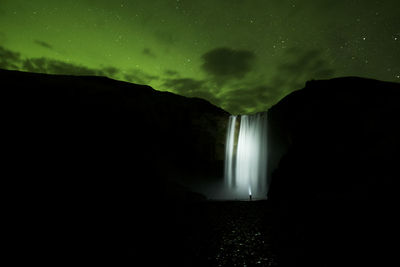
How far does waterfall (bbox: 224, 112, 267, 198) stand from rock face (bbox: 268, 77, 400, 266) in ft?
24.6

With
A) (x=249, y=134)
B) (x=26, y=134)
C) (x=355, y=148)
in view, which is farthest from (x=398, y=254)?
(x=249, y=134)

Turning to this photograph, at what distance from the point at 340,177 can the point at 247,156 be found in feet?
53.3

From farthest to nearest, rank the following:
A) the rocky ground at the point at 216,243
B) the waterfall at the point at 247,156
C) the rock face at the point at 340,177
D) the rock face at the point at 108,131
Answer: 1. the waterfall at the point at 247,156
2. the rock face at the point at 108,131
3. the rock face at the point at 340,177
4. the rocky ground at the point at 216,243

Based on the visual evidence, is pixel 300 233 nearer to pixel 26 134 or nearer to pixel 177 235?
pixel 177 235

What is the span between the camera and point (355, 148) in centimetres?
937

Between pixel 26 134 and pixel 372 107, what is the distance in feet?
72.6

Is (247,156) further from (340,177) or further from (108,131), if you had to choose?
(108,131)

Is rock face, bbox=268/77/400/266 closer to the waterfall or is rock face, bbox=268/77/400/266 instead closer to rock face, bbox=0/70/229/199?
the waterfall

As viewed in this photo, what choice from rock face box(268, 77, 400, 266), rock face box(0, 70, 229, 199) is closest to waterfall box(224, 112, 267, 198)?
rock face box(0, 70, 229, 199)

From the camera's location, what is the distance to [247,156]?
25359 millimetres

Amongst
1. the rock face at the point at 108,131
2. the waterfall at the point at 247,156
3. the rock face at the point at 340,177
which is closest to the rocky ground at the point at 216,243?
the rock face at the point at 340,177

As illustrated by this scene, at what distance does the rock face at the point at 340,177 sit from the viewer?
15.3 feet

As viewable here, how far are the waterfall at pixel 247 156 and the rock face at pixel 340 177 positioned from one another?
7.49m

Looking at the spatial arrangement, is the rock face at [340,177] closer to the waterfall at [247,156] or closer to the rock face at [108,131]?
the waterfall at [247,156]
